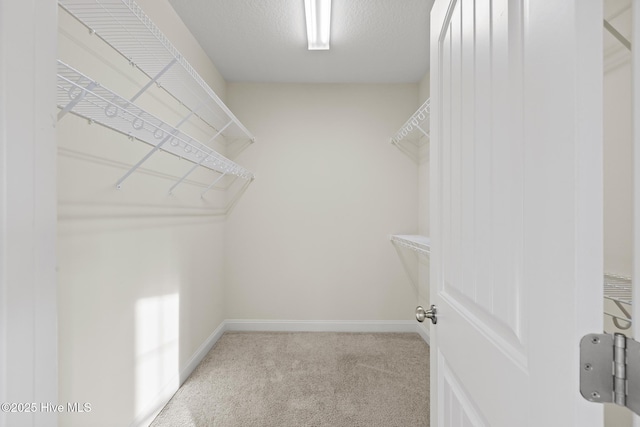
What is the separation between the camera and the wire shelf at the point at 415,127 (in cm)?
216

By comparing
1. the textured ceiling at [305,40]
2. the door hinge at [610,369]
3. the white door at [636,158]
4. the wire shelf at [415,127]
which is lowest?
the door hinge at [610,369]

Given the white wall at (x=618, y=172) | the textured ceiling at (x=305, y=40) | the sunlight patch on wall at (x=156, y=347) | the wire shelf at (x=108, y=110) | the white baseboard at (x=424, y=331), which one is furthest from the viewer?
the white baseboard at (x=424, y=331)

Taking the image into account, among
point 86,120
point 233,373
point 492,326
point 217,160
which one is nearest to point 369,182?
point 217,160

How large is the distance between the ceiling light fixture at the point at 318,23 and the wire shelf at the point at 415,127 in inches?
32.4

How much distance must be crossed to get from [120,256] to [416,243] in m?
1.78

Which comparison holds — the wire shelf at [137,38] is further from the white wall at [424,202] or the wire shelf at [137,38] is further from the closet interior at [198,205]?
the white wall at [424,202]

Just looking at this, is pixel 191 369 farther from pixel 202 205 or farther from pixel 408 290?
pixel 408 290

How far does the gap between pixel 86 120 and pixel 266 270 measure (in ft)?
6.52

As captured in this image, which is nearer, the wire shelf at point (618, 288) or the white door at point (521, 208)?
the white door at point (521, 208)

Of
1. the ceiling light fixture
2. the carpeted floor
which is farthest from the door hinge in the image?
the ceiling light fixture

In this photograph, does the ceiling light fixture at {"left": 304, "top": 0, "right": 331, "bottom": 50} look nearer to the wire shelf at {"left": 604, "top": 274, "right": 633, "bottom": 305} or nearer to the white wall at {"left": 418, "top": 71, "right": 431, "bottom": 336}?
the white wall at {"left": 418, "top": 71, "right": 431, "bottom": 336}

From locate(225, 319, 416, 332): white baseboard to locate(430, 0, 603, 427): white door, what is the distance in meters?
2.08

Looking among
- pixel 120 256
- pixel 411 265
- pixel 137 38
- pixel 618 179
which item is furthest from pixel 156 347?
pixel 411 265

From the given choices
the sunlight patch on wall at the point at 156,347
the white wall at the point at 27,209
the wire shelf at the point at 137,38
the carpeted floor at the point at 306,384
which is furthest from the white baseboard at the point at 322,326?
the white wall at the point at 27,209
